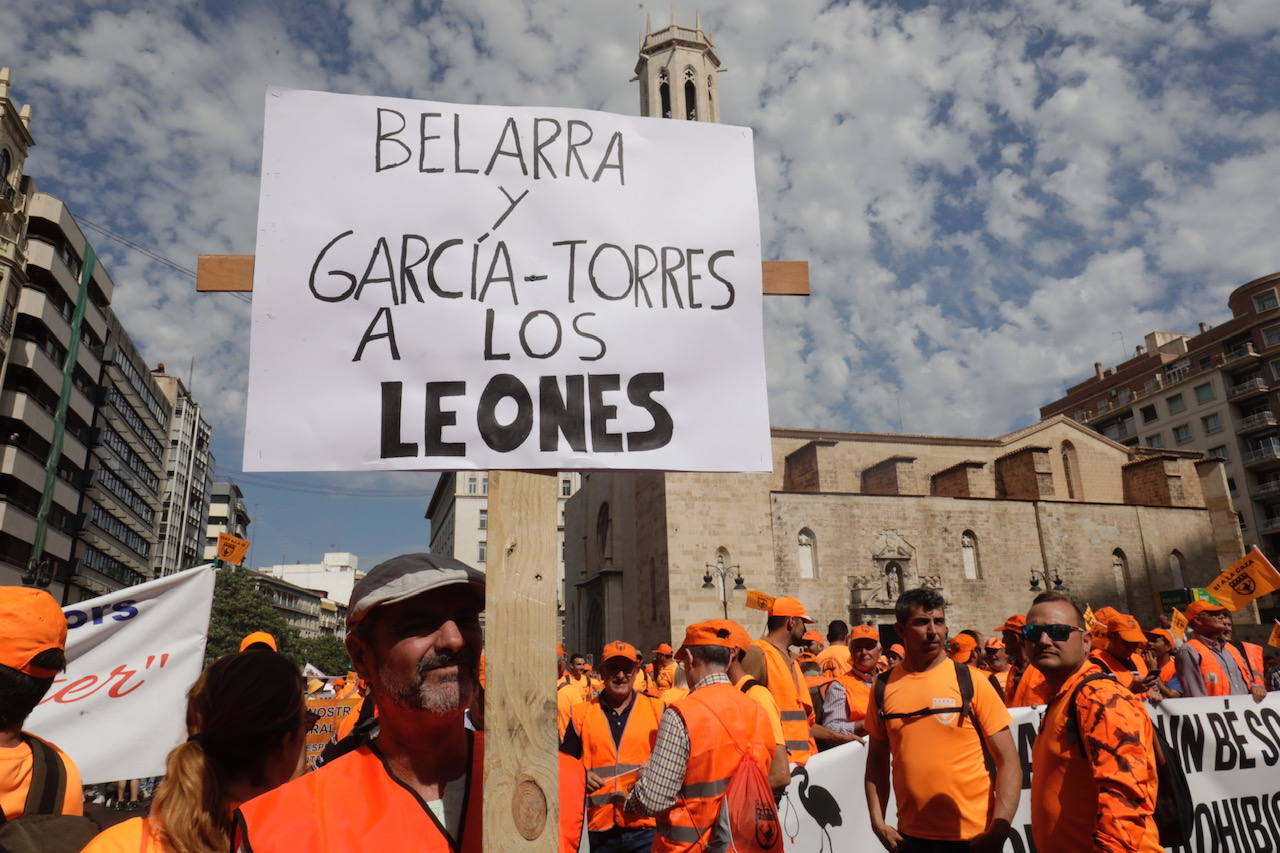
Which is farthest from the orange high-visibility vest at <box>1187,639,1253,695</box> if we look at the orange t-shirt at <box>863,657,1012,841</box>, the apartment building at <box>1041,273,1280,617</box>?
the apartment building at <box>1041,273,1280,617</box>

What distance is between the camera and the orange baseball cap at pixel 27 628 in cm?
228

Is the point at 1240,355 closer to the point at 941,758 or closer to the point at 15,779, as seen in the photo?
the point at 941,758

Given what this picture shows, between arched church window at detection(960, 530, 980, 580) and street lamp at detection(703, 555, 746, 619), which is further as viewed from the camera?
arched church window at detection(960, 530, 980, 580)

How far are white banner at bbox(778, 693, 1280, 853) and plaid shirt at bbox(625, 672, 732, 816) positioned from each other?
73.1 inches

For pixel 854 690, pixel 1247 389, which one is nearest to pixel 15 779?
pixel 854 690

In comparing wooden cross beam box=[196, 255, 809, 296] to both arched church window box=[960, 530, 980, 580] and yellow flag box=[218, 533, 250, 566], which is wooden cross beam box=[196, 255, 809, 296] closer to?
yellow flag box=[218, 533, 250, 566]

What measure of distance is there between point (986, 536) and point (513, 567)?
1545 inches

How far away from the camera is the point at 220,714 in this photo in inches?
81.8

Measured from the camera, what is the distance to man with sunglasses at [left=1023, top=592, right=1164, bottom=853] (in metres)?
2.97

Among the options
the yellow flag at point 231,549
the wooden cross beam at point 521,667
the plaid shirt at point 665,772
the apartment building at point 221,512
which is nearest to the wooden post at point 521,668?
the wooden cross beam at point 521,667

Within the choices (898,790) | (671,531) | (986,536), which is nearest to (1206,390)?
(986,536)

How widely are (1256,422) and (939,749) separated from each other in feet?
217

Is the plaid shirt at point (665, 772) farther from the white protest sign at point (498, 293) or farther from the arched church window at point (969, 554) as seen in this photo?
the arched church window at point (969, 554)

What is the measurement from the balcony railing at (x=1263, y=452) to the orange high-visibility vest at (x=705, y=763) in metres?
65.3
